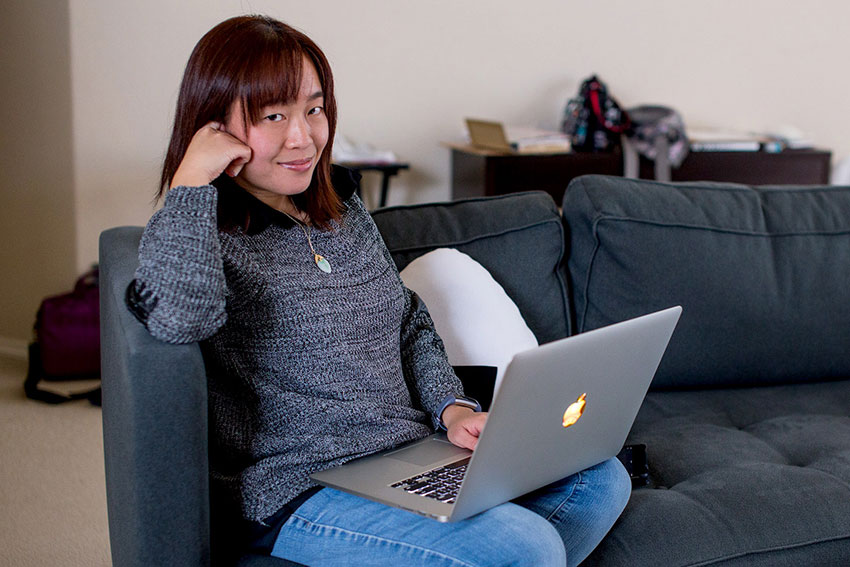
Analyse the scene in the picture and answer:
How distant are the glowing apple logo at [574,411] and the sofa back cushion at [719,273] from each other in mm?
810

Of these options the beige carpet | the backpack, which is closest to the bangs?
the beige carpet

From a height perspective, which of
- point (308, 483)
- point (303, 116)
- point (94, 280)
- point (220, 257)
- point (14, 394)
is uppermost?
point (303, 116)

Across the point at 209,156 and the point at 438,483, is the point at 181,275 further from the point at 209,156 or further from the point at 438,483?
the point at 438,483

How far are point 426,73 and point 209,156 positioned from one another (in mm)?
2574

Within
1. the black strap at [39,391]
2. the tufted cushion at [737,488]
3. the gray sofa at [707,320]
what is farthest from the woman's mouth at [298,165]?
the black strap at [39,391]

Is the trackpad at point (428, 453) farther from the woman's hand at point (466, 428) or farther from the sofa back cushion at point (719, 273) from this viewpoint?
the sofa back cushion at point (719, 273)

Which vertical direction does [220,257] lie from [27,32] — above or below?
below

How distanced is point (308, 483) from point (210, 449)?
0.52 feet

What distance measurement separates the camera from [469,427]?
1.44m

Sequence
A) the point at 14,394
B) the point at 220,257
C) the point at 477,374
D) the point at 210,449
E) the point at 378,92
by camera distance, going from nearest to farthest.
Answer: the point at 220,257 < the point at 210,449 < the point at 477,374 < the point at 14,394 < the point at 378,92

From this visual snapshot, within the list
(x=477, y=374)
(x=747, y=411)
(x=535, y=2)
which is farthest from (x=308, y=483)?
(x=535, y=2)

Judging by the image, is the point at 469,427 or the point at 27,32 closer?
the point at 469,427

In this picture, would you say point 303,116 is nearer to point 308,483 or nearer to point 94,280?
point 308,483

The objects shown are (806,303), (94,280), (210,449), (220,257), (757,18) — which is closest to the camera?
(220,257)
